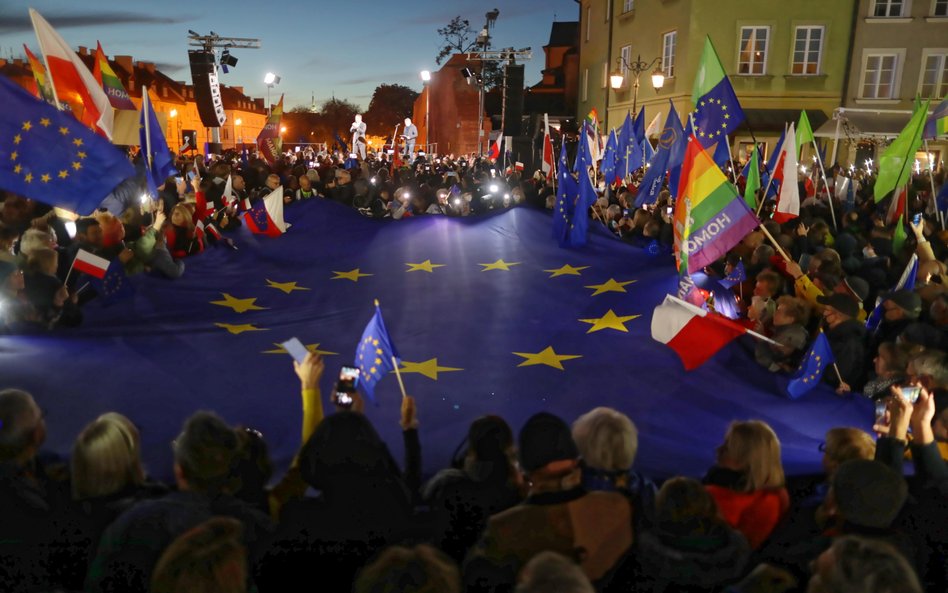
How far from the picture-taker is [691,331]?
5.54 meters

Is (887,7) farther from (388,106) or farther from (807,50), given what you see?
(388,106)

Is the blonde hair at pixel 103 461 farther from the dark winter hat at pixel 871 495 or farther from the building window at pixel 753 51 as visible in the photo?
the building window at pixel 753 51

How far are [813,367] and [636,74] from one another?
782 inches

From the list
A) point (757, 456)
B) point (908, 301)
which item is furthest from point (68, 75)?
point (908, 301)

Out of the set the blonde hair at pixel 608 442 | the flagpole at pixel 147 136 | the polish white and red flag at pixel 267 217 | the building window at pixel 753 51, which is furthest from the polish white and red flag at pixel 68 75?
the building window at pixel 753 51

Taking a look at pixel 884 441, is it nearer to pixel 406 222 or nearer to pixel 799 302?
pixel 799 302

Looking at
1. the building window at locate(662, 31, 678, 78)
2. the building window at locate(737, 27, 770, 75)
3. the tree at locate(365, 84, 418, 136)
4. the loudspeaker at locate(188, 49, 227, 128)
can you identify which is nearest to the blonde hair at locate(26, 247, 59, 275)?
the loudspeaker at locate(188, 49, 227, 128)

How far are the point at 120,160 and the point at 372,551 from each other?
166 inches

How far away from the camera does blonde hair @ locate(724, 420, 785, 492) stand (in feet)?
10.5

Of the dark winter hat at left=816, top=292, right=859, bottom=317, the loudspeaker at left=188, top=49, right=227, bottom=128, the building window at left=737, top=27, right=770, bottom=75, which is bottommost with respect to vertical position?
the dark winter hat at left=816, top=292, right=859, bottom=317

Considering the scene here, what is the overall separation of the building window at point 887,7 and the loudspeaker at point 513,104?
14025mm

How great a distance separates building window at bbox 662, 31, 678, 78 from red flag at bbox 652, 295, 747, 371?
23.8 metres

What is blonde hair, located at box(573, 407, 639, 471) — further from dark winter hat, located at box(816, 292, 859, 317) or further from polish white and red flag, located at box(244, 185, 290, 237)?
polish white and red flag, located at box(244, 185, 290, 237)

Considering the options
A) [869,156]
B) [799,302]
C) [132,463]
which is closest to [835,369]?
[799,302]
